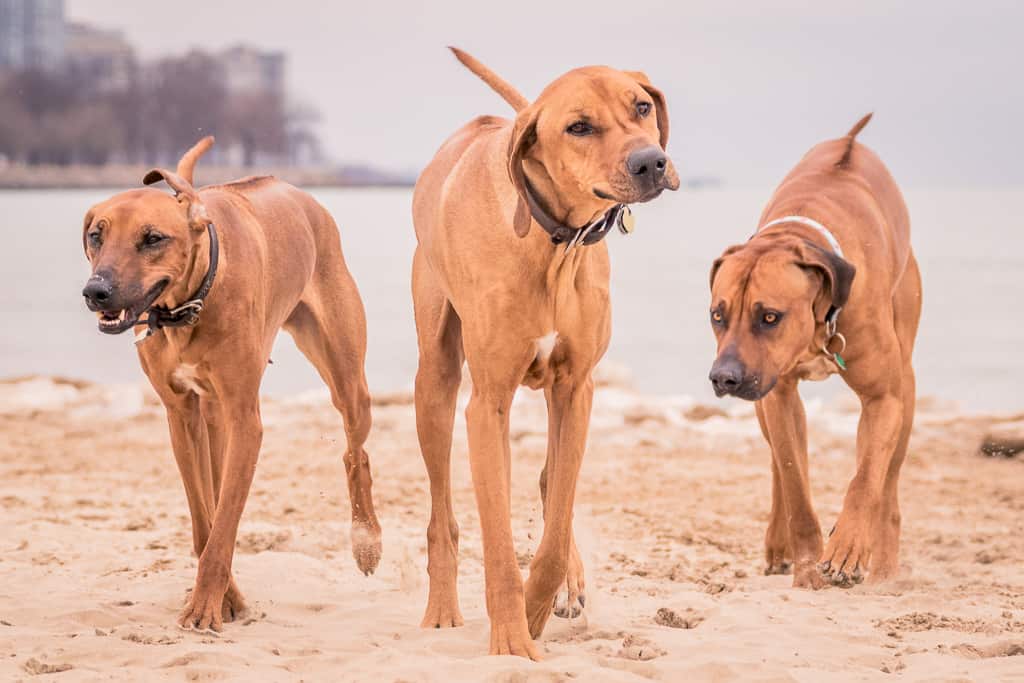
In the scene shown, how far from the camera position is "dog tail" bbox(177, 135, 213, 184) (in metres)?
5.36

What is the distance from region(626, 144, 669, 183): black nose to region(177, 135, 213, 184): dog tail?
2.15 m

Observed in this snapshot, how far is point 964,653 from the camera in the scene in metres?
4.58

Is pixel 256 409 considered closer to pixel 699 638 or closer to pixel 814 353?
pixel 699 638

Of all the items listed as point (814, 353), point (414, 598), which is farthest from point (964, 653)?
point (414, 598)

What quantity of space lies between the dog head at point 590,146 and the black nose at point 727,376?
3.31 feet

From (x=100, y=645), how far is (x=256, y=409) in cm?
104

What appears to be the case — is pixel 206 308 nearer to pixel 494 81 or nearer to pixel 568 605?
pixel 494 81

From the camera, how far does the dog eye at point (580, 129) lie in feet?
13.0

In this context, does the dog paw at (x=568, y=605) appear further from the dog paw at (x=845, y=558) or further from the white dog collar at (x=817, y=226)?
the white dog collar at (x=817, y=226)

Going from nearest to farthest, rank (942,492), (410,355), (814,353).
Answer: (814,353) < (942,492) < (410,355)

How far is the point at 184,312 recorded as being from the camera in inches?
194

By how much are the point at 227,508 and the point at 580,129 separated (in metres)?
2.05

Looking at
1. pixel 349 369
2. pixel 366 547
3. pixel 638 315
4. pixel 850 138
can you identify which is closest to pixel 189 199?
pixel 349 369

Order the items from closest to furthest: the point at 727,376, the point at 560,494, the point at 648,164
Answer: the point at 648,164
the point at 560,494
the point at 727,376
